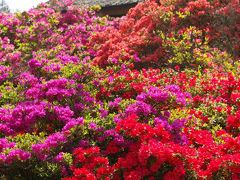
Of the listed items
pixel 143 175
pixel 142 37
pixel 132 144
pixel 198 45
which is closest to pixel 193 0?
pixel 198 45

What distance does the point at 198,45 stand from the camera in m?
6.68

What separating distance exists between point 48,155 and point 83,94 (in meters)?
1.46

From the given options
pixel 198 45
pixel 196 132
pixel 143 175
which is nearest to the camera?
pixel 143 175

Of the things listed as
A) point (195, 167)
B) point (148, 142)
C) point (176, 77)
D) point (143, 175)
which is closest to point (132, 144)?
point (148, 142)

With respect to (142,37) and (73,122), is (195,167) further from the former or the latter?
(142,37)

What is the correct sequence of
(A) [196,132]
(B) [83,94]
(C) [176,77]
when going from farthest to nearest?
(C) [176,77] → (B) [83,94] → (A) [196,132]

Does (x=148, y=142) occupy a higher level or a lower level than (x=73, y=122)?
lower

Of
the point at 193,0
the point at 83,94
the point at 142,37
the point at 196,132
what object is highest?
the point at 193,0

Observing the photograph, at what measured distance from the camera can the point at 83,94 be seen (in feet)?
13.3

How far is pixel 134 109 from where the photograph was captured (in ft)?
11.1

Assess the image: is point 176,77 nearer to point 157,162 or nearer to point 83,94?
point 83,94

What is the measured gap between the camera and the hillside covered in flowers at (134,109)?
2.61m

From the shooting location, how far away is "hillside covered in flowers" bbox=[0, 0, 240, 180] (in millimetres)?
2605

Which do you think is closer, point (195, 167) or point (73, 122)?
point (195, 167)
